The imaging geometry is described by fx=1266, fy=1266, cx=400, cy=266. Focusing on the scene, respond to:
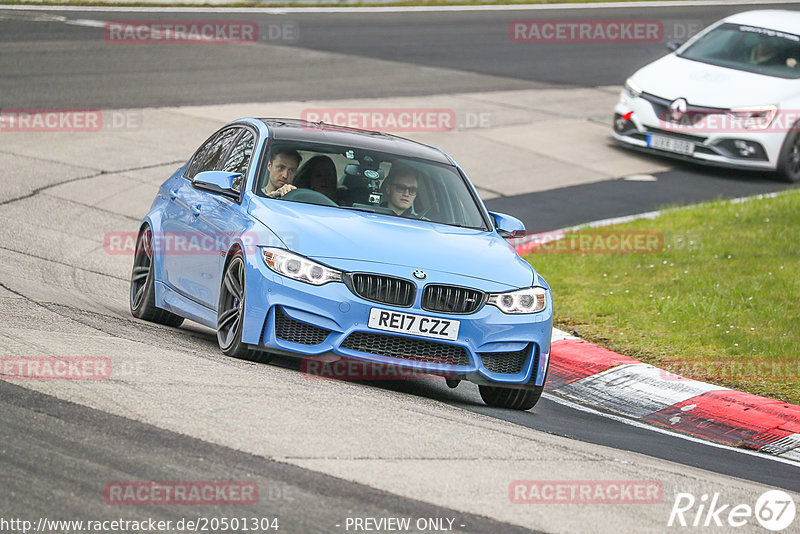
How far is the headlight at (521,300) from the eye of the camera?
25.3 ft

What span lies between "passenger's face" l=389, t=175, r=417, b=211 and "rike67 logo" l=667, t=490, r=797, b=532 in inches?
132

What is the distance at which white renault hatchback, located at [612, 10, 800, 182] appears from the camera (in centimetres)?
1809

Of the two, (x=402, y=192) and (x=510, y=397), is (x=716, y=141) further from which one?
(x=510, y=397)

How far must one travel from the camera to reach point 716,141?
59.7ft

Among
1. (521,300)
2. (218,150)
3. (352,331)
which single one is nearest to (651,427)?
(521,300)

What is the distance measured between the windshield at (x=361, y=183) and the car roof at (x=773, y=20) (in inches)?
494

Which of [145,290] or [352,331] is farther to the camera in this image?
[145,290]

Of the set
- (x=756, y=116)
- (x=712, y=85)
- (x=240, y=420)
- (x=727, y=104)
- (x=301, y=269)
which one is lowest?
(x=756, y=116)

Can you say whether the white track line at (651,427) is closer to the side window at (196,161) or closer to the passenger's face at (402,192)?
the passenger's face at (402,192)

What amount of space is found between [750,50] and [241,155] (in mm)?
12601

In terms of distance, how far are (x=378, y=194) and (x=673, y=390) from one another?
8.49 ft

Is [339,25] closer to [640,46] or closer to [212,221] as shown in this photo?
[640,46]

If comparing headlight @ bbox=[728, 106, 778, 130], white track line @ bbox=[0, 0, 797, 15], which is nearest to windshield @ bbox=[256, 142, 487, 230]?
headlight @ bbox=[728, 106, 778, 130]

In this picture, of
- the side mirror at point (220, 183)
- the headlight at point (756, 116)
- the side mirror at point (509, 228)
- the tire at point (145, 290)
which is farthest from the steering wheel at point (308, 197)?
the headlight at point (756, 116)
